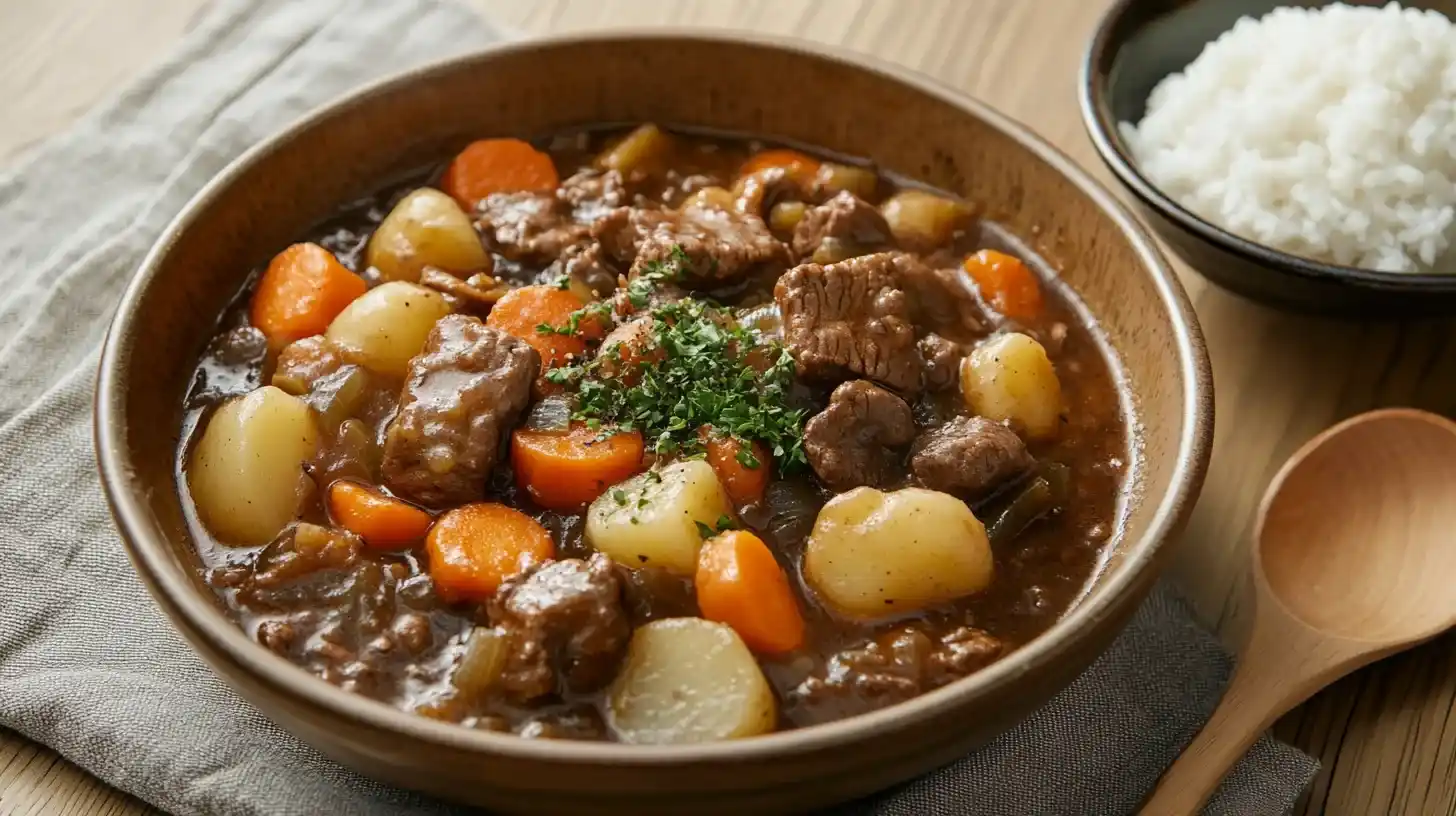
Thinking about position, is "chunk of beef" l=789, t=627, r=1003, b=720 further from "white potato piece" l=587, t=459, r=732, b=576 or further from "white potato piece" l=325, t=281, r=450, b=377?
"white potato piece" l=325, t=281, r=450, b=377

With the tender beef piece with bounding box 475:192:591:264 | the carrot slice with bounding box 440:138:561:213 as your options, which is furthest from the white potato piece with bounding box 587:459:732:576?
the carrot slice with bounding box 440:138:561:213

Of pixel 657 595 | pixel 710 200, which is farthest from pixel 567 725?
pixel 710 200

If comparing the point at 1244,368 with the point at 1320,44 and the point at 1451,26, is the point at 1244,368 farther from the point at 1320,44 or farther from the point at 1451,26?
the point at 1451,26

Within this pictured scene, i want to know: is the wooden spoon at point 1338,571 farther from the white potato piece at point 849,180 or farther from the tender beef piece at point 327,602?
the tender beef piece at point 327,602

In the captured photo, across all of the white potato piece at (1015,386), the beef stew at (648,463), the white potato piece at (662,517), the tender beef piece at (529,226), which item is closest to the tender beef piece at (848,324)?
the beef stew at (648,463)

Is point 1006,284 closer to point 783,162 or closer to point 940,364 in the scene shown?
point 940,364
